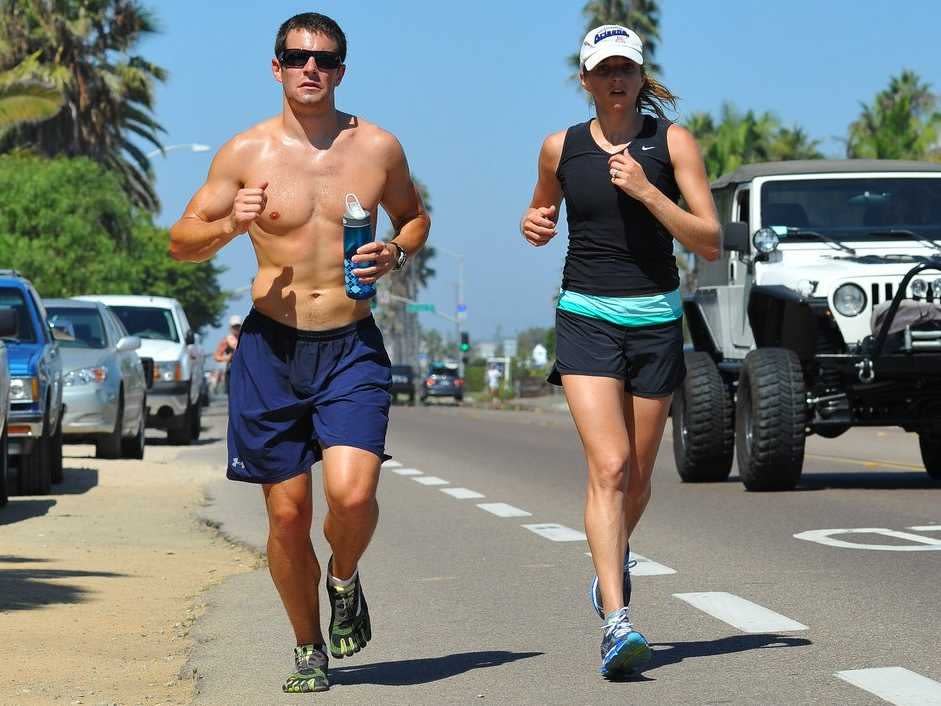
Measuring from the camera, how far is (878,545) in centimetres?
1132

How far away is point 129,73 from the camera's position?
199 ft

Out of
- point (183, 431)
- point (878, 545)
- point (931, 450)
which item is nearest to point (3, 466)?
point (878, 545)

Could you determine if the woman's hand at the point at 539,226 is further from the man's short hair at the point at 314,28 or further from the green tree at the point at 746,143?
the green tree at the point at 746,143

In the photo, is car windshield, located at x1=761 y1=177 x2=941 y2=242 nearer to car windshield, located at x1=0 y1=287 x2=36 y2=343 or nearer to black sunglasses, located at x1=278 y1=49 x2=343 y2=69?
car windshield, located at x1=0 y1=287 x2=36 y2=343

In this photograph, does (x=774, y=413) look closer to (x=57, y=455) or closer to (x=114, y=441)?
(x=57, y=455)

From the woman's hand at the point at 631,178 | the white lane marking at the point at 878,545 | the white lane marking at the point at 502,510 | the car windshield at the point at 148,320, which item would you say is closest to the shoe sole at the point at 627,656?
the woman's hand at the point at 631,178

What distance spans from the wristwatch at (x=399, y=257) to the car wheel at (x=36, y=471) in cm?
949

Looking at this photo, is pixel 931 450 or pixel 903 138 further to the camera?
pixel 903 138

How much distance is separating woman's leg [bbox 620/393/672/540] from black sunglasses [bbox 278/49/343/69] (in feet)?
5.33

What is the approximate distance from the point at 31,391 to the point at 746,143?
4880 cm

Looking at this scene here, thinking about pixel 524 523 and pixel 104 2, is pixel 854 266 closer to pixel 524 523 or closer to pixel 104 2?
pixel 524 523

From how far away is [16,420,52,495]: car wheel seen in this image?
53.2 feet

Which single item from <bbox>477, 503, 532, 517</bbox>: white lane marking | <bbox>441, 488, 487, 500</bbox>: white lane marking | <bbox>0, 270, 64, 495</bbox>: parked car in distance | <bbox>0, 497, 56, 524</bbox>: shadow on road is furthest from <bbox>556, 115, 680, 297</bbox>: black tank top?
<bbox>441, 488, 487, 500</bbox>: white lane marking

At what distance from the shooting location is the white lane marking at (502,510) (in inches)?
567
